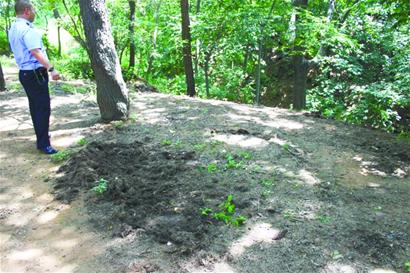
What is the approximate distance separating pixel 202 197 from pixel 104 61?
3.47 meters

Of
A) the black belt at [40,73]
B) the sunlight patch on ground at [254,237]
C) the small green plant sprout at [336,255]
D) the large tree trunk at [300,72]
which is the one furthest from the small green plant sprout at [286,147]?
the large tree trunk at [300,72]

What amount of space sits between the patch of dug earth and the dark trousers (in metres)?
0.73

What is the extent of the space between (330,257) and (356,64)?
25.6ft

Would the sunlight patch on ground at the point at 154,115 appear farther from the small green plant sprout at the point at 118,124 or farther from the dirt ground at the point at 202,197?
the small green plant sprout at the point at 118,124

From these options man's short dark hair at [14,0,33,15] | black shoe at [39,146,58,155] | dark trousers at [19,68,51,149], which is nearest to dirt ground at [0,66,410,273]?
black shoe at [39,146,58,155]

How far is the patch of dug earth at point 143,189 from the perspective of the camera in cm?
396

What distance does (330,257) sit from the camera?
11.5ft

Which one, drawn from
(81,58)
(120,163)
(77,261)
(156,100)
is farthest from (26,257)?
(81,58)

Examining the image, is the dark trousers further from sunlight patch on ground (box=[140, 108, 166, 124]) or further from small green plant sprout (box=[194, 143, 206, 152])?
small green plant sprout (box=[194, 143, 206, 152])

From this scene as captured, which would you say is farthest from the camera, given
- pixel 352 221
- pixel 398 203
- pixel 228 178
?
pixel 228 178

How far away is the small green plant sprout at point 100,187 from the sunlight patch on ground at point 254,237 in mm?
1853

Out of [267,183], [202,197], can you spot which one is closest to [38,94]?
[202,197]

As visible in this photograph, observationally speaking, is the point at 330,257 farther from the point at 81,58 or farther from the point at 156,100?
the point at 81,58

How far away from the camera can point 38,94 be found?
5594 mm
